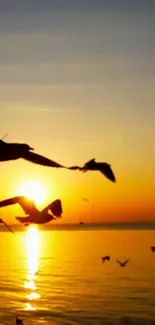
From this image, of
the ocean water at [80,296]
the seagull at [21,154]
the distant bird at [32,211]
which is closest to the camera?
the seagull at [21,154]

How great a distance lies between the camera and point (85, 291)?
72.8 meters

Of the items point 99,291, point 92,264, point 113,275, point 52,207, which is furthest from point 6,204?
point 92,264

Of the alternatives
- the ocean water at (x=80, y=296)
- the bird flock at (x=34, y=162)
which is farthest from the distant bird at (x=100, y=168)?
the ocean water at (x=80, y=296)

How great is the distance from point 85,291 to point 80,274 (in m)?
24.7

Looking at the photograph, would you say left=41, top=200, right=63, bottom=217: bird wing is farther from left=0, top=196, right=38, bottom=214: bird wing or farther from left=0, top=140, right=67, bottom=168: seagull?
left=0, top=140, right=67, bottom=168: seagull

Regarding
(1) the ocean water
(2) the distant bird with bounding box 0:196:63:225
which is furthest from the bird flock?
(1) the ocean water

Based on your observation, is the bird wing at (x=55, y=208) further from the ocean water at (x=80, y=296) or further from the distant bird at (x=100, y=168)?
the ocean water at (x=80, y=296)

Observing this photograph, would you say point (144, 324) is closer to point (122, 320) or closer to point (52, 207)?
point (122, 320)

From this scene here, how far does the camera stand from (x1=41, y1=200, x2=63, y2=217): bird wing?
8.70 feet

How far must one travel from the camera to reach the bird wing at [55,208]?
2.65 m

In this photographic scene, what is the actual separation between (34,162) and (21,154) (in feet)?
0.21

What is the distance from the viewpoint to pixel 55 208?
8.90ft

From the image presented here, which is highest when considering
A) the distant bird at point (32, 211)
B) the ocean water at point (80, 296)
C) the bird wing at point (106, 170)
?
the ocean water at point (80, 296)

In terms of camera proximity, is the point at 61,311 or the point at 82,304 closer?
the point at 61,311
